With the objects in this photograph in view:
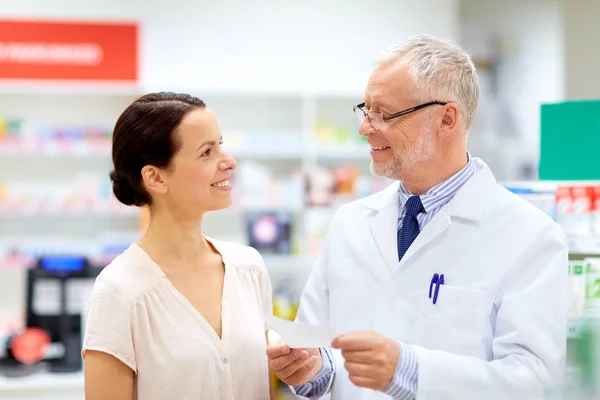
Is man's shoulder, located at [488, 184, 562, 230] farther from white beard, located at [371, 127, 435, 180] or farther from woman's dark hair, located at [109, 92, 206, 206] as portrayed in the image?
woman's dark hair, located at [109, 92, 206, 206]

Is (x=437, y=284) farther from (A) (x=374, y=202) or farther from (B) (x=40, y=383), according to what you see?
(B) (x=40, y=383)

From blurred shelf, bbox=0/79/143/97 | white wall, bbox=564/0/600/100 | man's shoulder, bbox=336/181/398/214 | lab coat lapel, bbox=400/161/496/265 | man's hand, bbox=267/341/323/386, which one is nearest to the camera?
man's hand, bbox=267/341/323/386

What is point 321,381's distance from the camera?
205 centimetres

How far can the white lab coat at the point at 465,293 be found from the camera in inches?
68.4

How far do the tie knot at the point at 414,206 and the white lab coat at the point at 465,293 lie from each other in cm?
4

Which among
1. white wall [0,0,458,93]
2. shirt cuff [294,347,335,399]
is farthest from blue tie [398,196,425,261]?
white wall [0,0,458,93]

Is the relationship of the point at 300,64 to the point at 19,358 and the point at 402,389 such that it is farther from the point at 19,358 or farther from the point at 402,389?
the point at 402,389

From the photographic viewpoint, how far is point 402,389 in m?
1.69

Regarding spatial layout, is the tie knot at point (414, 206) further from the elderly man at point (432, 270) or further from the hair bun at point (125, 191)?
the hair bun at point (125, 191)

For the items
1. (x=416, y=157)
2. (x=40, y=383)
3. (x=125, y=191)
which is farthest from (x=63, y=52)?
(x=416, y=157)

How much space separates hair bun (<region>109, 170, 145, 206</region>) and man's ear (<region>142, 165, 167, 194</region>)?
63mm

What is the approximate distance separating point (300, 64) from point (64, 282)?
359 cm

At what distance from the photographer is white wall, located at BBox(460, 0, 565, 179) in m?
7.20

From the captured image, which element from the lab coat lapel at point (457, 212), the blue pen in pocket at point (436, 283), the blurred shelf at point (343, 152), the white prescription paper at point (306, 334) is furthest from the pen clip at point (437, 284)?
the blurred shelf at point (343, 152)
